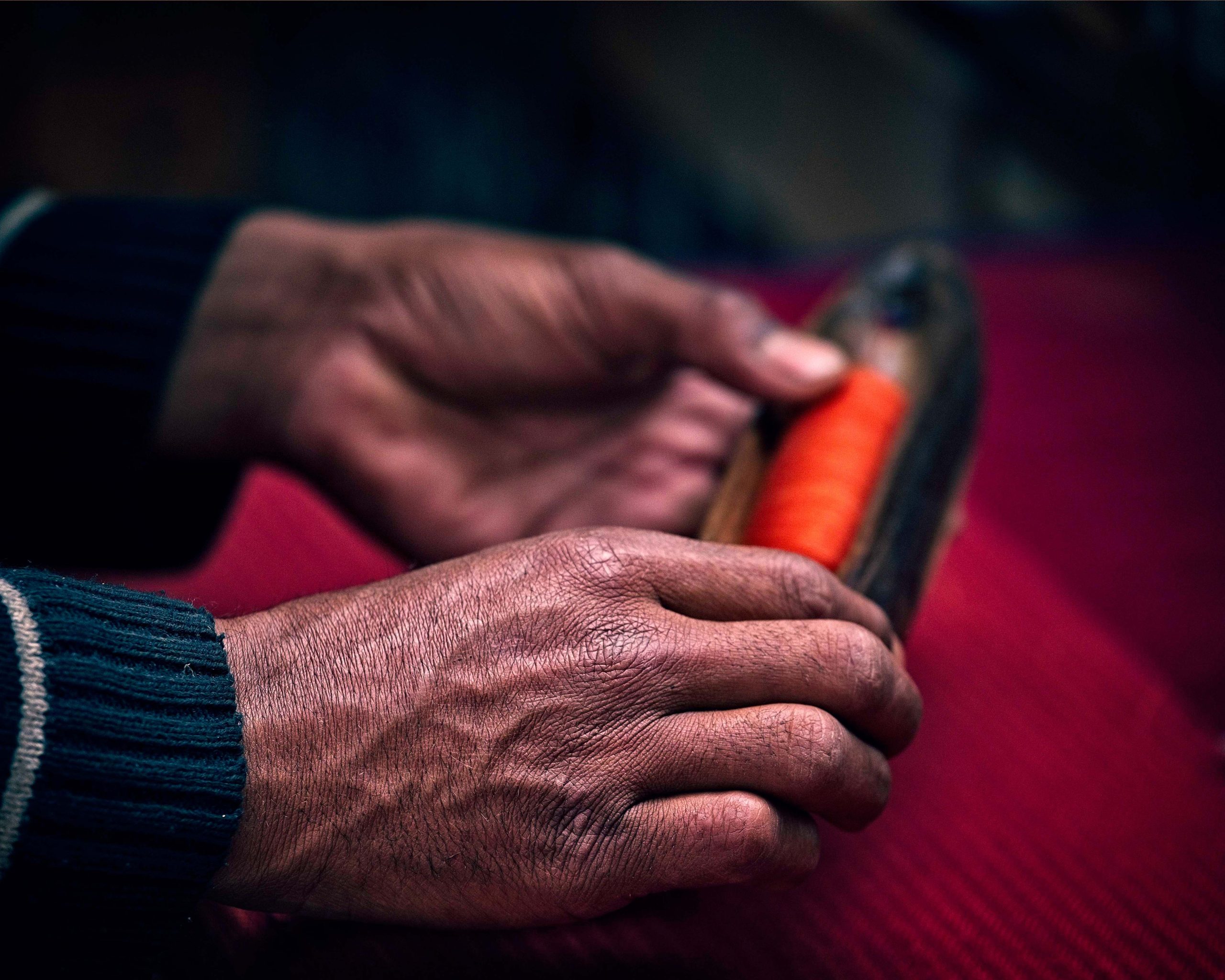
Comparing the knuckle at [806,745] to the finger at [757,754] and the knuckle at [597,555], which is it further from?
the knuckle at [597,555]

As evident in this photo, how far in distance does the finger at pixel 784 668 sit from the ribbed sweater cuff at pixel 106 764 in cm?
23

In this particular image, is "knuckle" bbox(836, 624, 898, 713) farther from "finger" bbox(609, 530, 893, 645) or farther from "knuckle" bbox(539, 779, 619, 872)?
"knuckle" bbox(539, 779, 619, 872)

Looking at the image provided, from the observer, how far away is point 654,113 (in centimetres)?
264

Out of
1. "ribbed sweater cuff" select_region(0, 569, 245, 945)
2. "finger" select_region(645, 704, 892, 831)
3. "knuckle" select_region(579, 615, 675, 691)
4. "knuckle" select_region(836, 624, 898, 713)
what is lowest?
"ribbed sweater cuff" select_region(0, 569, 245, 945)

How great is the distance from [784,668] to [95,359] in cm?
70

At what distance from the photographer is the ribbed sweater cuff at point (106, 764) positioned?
45 cm

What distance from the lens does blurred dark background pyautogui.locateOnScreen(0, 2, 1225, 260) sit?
167 cm

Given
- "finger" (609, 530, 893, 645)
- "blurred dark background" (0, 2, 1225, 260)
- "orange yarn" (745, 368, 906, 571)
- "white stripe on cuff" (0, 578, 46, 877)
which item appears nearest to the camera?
"white stripe on cuff" (0, 578, 46, 877)

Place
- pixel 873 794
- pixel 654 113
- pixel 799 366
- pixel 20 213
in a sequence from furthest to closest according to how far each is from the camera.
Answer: pixel 654 113
pixel 20 213
pixel 799 366
pixel 873 794

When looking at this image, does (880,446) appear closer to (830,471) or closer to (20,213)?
(830,471)

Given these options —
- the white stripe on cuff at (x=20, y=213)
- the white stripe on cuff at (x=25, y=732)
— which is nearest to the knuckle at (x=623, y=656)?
the white stripe on cuff at (x=25, y=732)

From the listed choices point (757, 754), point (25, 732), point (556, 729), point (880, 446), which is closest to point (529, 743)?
point (556, 729)

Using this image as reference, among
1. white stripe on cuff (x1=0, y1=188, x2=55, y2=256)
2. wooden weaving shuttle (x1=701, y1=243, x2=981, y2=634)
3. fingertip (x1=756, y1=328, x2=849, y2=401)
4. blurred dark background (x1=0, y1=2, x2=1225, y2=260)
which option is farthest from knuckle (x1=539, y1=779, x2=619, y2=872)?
blurred dark background (x1=0, y1=2, x2=1225, y2=260)

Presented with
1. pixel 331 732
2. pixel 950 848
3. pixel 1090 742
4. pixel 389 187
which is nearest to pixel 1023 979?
pixel 950 848
